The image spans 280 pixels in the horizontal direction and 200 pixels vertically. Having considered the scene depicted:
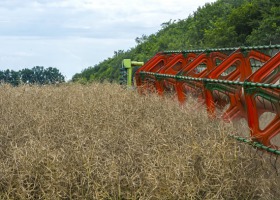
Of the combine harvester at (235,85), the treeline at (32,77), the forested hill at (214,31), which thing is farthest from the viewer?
the forested hill at (214,31)

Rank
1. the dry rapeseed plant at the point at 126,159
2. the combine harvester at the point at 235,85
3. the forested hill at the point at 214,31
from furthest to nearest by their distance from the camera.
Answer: the forested hill at the point at 214,31, the combine harvester at the point at 235,85, the dry rapeseed plant at the point at 126,159

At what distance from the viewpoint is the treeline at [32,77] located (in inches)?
389

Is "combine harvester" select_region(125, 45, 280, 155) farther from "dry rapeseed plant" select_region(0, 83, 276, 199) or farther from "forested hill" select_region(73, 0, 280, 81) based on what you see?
"forested hill" select_region(73, 0, 280, 81)

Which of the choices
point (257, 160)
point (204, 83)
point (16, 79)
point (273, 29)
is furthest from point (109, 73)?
point (257, 160)

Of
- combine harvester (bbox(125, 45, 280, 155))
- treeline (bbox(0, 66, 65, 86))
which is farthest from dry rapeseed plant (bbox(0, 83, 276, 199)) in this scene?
treeline (bbox(0, 66, 65, 86))

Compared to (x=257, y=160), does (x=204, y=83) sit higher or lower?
higher

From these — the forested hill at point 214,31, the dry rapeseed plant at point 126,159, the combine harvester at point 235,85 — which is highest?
the forested hill at point 214,31

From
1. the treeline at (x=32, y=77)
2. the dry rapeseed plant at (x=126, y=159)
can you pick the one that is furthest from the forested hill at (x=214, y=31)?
the dry rapeseed plant at (x=126, y=159)

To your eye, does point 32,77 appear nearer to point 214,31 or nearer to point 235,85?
point 235,85

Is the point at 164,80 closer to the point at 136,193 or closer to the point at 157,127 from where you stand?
the point at 157,127

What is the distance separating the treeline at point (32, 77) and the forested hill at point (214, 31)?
3.48 ft

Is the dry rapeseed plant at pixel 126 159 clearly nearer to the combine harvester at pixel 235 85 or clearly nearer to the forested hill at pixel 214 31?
the combine harvester at pixel 235 85

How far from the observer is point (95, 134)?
210 inches

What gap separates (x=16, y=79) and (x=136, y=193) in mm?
6361
